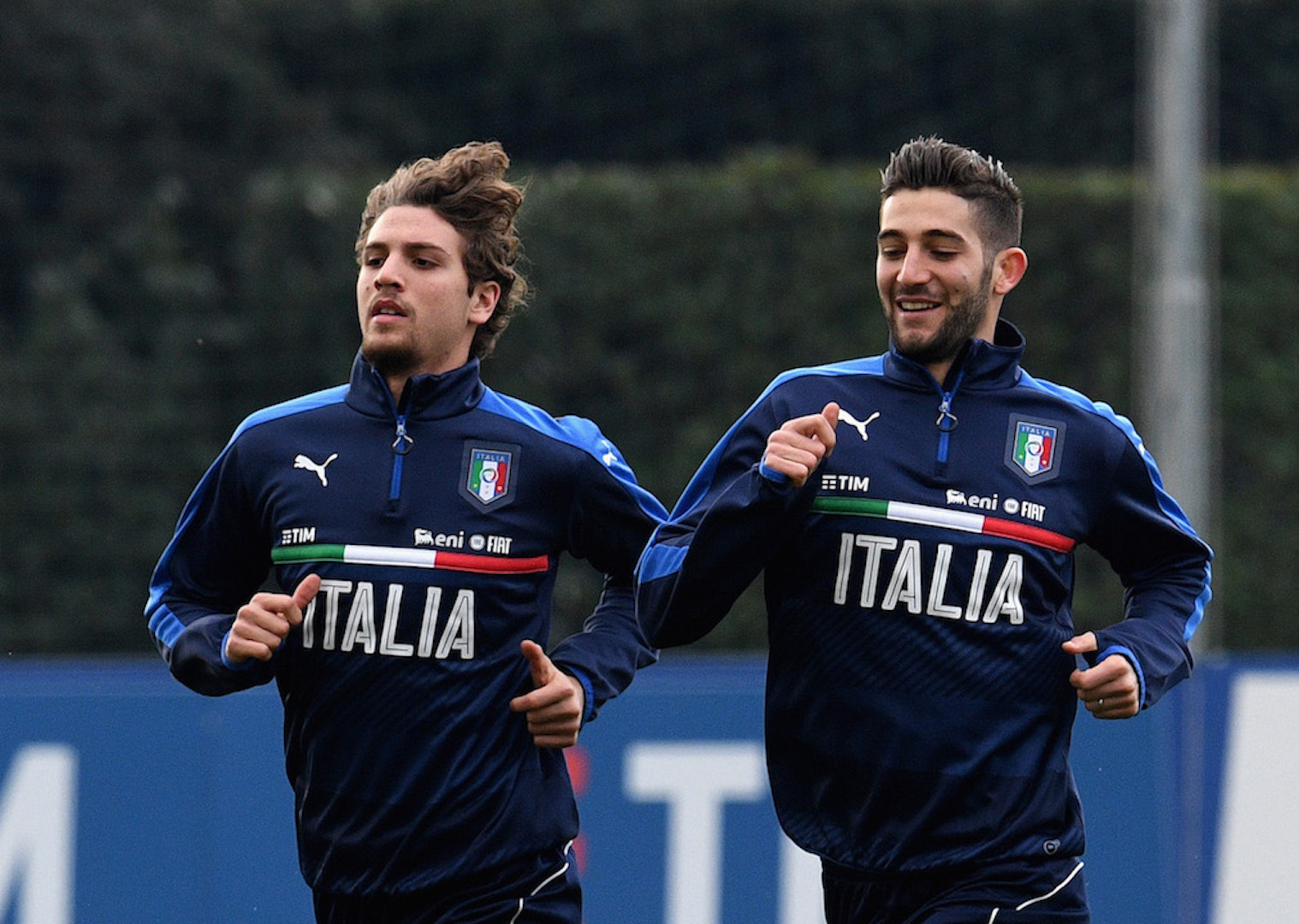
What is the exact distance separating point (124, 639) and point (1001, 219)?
9.32m

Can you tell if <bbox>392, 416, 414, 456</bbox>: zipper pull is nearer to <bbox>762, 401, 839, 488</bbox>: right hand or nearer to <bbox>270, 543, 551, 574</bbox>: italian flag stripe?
<bbox>270, 543, 551, 574</bbox>: italian flag stripe

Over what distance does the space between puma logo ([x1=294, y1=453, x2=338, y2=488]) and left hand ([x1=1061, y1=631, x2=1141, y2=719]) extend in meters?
1.40

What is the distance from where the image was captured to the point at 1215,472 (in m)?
13.0

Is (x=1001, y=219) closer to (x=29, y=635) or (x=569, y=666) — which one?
(x=569, y=666)

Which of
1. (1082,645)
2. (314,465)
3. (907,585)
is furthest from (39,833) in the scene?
(1082,645)

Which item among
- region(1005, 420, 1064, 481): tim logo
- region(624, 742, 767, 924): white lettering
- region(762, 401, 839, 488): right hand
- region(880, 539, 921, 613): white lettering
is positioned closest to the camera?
region(762, 401, 839, 488): right hand

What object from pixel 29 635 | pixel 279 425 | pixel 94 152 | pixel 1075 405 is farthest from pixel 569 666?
pixel 94 152

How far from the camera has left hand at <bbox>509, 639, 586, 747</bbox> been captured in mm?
3951

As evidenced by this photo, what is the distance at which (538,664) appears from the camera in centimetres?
395

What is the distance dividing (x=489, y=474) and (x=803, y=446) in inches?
27.5

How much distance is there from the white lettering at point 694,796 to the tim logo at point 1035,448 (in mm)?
2963

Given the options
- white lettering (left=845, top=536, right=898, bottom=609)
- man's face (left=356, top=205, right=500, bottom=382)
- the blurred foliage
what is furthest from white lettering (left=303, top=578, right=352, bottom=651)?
the blurred foliage

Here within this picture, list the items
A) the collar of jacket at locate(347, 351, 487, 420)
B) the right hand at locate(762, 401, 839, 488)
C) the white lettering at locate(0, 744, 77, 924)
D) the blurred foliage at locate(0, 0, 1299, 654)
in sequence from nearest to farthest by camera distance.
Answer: the right hand at locate(762, 401, 839, 488), the collar of jacket at locate(347, 351, 487, 420), the white lettering at locate(0, 744, 77, 924), the blurred foliage at locate(0, 0, 1299, 654)

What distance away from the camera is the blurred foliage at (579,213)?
12.8 m
